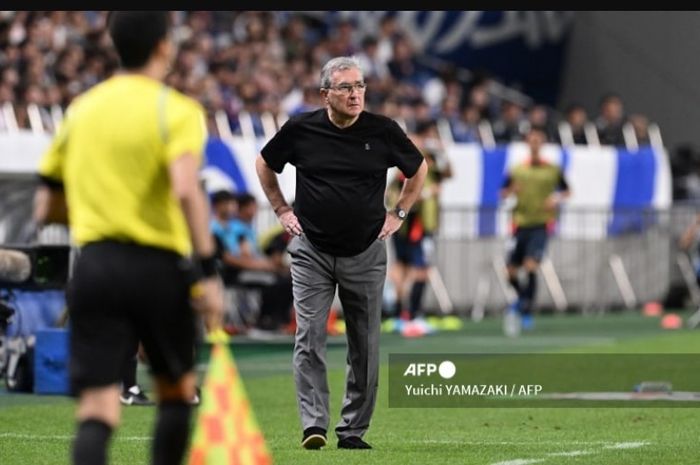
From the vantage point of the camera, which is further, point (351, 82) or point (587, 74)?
point (587, 74)

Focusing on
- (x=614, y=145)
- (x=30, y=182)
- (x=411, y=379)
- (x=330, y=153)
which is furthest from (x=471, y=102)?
(x=330, y=153)

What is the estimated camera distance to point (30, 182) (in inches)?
863

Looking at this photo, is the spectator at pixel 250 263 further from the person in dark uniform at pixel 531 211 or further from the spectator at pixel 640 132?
the spectator at pixel 640 132

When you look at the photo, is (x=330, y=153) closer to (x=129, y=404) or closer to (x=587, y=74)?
(x=129, y=404)

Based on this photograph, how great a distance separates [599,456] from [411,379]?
14.9 ft

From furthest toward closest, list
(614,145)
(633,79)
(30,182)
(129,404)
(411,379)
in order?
(633,79) < (614,145) < (30,182) < (411,379) < (129,404)

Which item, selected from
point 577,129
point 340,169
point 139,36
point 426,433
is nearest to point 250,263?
point 577,129

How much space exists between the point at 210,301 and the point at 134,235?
1.28 ft

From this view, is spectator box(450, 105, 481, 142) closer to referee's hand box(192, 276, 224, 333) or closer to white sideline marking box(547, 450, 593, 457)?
white sideline marking box(547, 450, 593, 457)

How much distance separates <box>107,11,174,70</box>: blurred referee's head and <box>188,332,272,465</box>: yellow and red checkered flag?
3.83 feet

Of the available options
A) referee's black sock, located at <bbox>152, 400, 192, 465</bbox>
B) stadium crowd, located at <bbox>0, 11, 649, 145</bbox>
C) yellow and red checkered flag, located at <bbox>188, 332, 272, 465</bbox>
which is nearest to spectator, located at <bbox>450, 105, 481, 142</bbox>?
stadium crowd, located at <bbox>0, 11, 649, 145</bbox>

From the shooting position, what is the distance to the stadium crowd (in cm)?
2441

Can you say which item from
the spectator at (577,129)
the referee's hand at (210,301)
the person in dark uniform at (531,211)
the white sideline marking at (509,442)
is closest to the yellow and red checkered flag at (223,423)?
the referee's hand at (210,301)

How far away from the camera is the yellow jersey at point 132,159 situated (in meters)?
7.12
